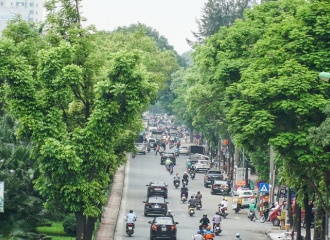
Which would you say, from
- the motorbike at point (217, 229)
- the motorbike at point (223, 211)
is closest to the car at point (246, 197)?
the motorbike at point (223, 211)

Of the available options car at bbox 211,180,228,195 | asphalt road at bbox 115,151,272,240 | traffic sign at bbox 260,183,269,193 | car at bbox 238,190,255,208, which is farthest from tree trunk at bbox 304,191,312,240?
car at bbox 211,180,228,195

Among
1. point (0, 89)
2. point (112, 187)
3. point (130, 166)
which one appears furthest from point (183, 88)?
point (0, 89)

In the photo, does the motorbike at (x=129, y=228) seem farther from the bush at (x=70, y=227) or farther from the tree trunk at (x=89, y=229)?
the tree trunk at (x=89, y=229)

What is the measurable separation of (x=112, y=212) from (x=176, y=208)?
219 inches

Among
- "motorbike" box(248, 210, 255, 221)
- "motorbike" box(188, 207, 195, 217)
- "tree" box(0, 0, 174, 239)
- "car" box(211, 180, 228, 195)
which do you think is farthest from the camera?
"car" box(211, 180, 228, 195)

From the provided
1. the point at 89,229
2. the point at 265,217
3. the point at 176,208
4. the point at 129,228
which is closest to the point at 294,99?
the point at 89,229

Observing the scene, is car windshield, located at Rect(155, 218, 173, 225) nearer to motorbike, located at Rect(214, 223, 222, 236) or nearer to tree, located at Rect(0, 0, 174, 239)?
motorbike, located at Rect(214, 223, 222, 236)

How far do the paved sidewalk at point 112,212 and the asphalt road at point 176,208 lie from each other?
13.7 inches

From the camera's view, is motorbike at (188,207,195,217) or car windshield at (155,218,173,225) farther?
motorbike at (188,207,195,217)

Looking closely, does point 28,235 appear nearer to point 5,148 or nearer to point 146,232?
point 5,148

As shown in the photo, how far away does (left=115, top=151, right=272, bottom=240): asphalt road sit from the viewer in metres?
53.9

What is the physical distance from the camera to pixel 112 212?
201ft

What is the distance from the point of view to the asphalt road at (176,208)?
177 ft

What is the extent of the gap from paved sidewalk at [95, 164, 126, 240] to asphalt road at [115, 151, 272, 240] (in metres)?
0.35
